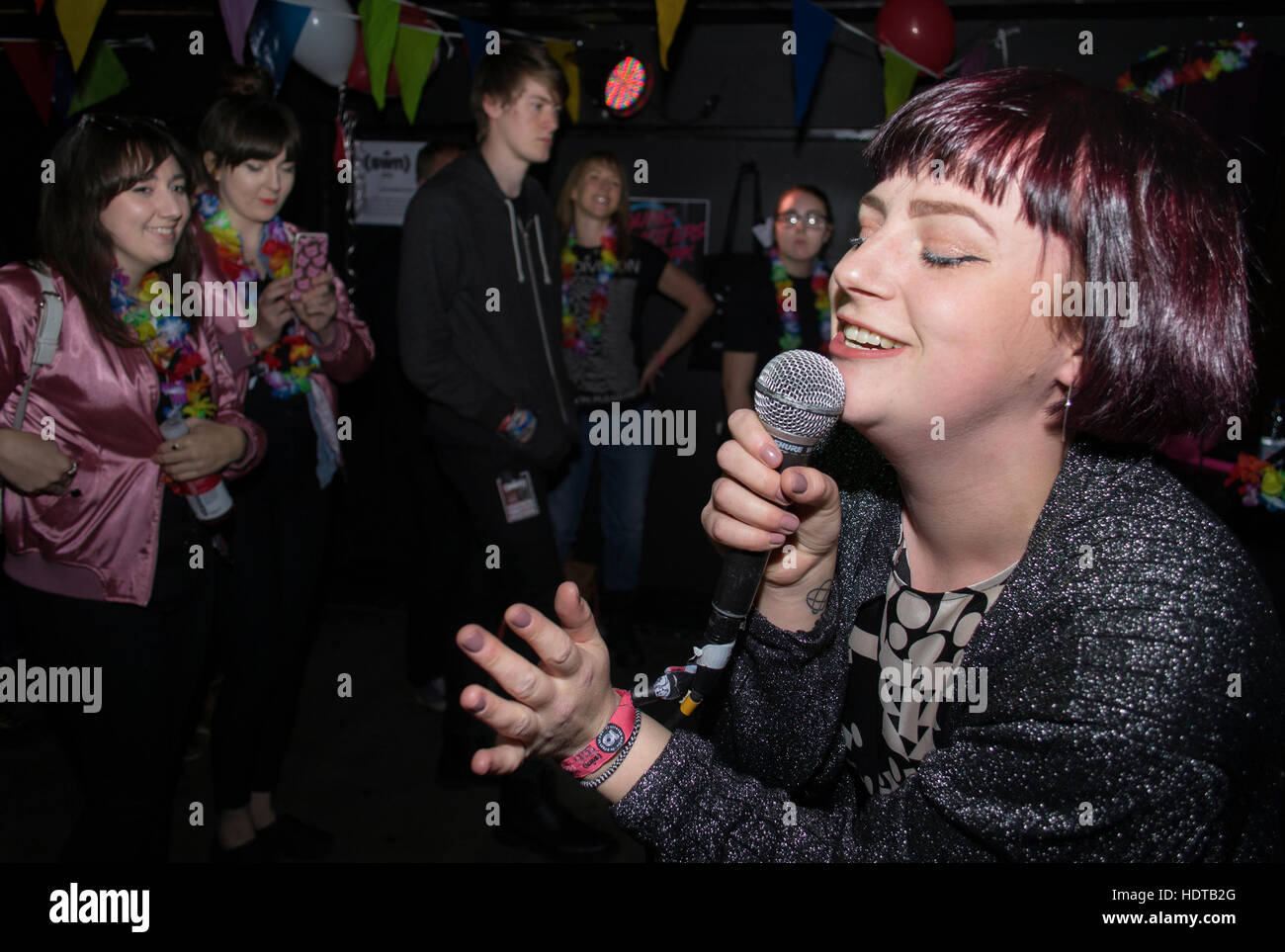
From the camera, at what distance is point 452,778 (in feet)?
10.8

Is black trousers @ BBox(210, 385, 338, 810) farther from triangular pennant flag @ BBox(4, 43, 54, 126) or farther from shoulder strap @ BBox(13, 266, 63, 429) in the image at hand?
triangular pennant flag @ BBox(4, 43, 54, 126)

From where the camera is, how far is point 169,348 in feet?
7.55

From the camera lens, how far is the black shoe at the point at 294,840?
9.10 ft

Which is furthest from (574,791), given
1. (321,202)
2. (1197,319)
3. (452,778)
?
(321,202)

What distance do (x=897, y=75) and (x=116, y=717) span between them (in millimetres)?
4031

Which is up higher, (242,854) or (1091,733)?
(1091,733)

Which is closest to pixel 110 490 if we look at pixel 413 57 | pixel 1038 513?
pixel 1038 513

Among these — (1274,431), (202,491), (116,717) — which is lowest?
(116,717)

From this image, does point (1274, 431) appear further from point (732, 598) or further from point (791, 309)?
point (732, 598)

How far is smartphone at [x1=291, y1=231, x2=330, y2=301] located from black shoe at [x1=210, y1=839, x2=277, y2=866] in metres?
1.73

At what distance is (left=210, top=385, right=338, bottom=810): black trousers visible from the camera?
2.62 metres

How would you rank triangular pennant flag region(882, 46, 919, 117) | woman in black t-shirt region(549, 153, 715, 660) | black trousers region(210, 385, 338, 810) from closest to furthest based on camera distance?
1. black trousers region(210, 385, 338, 810)
2. triangular pennant flag region(882, 46, 919, 117)
3. woman in black t-shirt region(549, 153, 715, 660)

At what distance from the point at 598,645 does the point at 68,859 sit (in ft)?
5.58

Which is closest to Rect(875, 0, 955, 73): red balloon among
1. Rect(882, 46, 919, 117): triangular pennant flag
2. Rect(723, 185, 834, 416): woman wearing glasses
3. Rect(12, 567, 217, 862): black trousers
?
Rect(882, 46, 919, 117): triangular pennant flag
